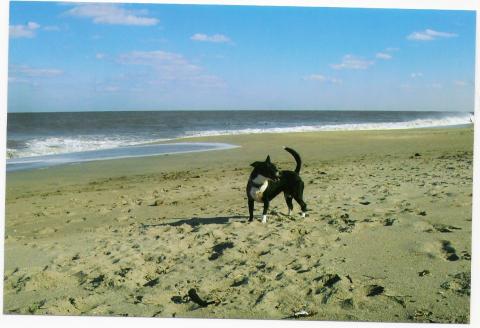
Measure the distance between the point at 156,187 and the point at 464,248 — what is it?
5.41 m

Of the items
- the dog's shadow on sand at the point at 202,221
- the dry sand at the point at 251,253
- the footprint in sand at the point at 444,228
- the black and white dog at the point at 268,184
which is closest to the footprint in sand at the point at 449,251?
the dry sand at the point at 251,253

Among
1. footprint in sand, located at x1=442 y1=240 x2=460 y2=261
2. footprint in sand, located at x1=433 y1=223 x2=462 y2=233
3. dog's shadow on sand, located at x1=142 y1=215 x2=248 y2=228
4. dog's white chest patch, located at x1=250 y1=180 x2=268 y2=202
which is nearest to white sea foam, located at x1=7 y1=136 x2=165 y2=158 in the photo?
dog's shadow on sand, located at x1=142 y1=215 x2=248 y2=228

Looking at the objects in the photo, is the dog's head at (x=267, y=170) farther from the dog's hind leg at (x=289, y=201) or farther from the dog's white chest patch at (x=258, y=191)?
the dog's hind leg at (x=289, y=201)

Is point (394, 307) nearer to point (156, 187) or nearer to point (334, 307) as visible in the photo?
point (334, 307)

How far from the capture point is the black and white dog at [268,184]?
5.19 m

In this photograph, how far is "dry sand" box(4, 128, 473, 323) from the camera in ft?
12.5

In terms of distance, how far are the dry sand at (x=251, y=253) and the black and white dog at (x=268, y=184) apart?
0.29 metres

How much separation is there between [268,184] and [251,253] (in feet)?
3.37

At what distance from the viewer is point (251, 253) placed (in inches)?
179

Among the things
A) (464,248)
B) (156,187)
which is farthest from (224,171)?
(464,248)

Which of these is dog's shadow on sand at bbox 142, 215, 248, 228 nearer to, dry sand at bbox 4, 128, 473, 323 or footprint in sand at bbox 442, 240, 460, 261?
dry sand at bbox 4, 128, 473, 323

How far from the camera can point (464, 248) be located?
4328 mm

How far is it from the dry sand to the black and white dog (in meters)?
0.29

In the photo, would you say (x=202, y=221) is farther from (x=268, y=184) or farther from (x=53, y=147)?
(x=53, y=147)
